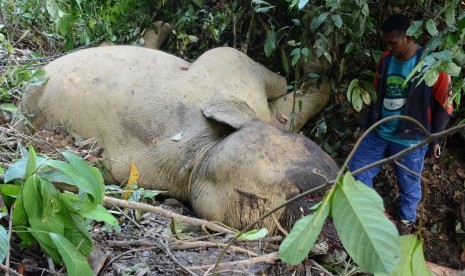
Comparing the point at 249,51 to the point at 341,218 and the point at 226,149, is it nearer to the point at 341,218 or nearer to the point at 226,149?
the point at 226,149

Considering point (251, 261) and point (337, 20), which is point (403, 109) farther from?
point (251, 261)

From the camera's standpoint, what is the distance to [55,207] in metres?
1.69

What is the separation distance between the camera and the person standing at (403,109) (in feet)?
10.0

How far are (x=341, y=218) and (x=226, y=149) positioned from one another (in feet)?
5.93

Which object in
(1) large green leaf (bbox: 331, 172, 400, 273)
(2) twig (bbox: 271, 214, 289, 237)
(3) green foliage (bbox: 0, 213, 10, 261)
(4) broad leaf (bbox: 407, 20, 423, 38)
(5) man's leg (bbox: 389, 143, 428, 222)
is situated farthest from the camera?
(5) man's leg (bbox: 389, 143, 428, 222)

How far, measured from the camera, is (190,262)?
2201 mm

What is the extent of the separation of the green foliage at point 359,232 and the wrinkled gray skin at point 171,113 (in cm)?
164

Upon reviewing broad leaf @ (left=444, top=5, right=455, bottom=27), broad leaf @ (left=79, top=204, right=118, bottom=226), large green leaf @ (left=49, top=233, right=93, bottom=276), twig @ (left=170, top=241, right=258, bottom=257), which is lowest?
twig @ (left=170, top=241, right=258, bottom=257)

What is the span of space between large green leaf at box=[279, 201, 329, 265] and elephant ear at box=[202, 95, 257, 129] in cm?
191

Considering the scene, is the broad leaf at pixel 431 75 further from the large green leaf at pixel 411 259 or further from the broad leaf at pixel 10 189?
the broad leaf at pixel 10 189

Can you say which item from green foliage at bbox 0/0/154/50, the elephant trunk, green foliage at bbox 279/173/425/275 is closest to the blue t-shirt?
the elephant trunk

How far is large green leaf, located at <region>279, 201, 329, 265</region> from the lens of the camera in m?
Answer: 0.99

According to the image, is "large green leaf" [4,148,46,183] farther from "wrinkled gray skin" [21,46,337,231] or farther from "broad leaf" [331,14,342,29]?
"broad leaf" [331,14,342,29]

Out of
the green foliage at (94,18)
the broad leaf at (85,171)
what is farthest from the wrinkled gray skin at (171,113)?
the broad leaf at (85,171)
